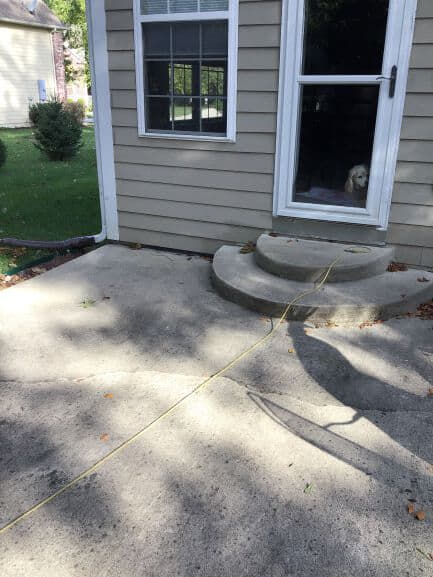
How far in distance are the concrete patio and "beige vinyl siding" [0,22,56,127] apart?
1834cm

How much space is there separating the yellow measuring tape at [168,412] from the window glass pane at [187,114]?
1.96 meters

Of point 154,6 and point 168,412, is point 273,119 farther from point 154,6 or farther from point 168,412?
point 168,412

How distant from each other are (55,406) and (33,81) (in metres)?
21.2

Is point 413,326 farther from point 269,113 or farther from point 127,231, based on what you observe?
point 127,231

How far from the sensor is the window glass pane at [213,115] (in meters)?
4.61

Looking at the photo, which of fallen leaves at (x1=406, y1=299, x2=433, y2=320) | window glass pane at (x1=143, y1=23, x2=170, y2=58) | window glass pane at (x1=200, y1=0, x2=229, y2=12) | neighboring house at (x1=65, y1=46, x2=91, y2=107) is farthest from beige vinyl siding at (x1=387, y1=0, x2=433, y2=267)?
neighboring house at (x1=65, y1=46, x2=91, y2=107)

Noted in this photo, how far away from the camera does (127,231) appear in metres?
5.48

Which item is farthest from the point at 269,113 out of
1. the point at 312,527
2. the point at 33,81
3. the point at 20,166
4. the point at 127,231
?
the point at 33,81

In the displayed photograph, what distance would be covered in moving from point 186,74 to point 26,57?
743 inches

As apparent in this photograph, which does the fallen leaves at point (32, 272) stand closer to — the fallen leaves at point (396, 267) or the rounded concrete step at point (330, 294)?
the rounded concrete step at point (330, 294)

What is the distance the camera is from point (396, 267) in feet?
14.1

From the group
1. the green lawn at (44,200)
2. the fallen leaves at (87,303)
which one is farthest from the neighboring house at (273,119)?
the fallen leaves at (87,303)

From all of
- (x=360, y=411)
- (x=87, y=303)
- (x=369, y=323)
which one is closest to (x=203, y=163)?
(x=87, y=303)

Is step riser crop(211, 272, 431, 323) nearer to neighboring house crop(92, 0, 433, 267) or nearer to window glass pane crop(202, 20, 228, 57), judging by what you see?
neighboring house crop(92, 0, 433, 267)
